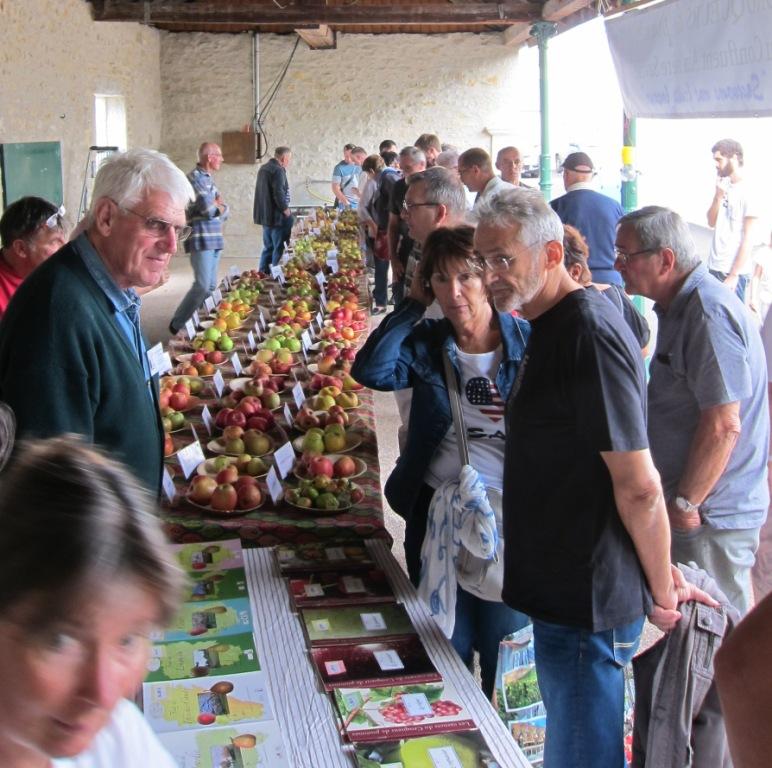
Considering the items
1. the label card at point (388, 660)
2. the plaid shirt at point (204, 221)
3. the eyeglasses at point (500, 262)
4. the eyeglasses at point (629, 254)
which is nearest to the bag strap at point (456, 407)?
the eyeglasses at point (500, 262)

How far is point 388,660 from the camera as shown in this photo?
1837 millimetres

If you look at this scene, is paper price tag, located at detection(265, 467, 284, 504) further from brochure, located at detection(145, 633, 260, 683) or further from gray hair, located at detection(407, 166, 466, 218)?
gray hair, located at detection(407, 166, 466, 218)

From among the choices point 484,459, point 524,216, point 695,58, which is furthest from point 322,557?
point 695,58

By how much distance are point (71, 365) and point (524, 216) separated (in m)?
0.95

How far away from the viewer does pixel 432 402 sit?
A: 231 cm

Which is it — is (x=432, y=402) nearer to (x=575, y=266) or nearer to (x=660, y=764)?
(x=575, y=266)

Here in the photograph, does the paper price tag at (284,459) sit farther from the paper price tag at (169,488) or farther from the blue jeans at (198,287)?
the blue jeans at (198,287)

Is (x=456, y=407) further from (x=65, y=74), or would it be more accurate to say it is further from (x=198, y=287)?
(x=65, y=74)

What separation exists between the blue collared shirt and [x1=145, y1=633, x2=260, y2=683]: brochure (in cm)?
56

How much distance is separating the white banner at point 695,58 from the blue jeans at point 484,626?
5.80ft

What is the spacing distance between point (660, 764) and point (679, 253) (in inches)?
54.5

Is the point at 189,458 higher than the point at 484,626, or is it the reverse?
the point at 189,458

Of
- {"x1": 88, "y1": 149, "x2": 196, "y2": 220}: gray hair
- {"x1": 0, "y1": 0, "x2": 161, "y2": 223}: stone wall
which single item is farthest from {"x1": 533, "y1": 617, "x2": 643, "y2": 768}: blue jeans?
{"x1": 0, "y1": 0, "x2": 161, "y2": 223}: stone wall

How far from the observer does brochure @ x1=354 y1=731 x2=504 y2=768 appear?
1.50 meters
